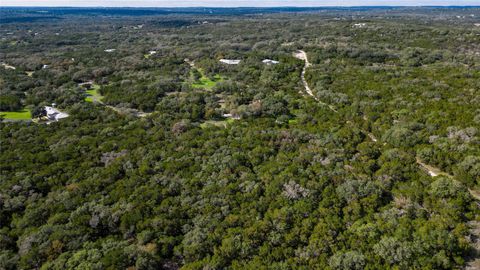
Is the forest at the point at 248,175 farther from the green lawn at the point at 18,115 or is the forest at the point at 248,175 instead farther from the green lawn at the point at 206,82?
the green lawn at the point at 206,82

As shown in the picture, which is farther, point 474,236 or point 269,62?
point 269,62

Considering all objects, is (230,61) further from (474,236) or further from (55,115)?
(474,236)

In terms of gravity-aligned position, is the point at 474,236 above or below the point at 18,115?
below

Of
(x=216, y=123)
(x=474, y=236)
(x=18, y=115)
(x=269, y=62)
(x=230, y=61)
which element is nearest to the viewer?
(x=474, y=236)

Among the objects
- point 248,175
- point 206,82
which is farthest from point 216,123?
point 206,82

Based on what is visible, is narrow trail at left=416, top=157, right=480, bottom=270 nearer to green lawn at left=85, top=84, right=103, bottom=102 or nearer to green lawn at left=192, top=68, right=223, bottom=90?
green lawn at left=192, top=68, right=223, bottom=90

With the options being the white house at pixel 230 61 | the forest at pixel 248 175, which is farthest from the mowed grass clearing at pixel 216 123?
the white house at pixel 230 61

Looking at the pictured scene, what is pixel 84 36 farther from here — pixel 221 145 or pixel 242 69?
pixel 221 145
